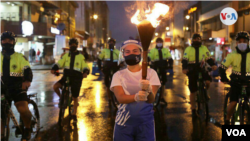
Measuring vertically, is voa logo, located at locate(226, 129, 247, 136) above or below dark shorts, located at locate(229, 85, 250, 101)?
below

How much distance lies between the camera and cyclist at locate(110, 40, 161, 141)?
311 centimetres

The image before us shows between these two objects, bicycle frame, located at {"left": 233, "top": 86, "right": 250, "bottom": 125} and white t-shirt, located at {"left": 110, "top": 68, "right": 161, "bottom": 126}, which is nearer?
white t-shirt, located at {"left": 110, "top": 68, "right": 161, "bottom": 126}

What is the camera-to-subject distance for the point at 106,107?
8.97 meters

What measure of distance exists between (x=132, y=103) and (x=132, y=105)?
0.08ft

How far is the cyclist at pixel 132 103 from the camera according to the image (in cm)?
311

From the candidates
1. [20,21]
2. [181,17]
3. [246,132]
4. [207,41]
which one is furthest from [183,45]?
[246,132]

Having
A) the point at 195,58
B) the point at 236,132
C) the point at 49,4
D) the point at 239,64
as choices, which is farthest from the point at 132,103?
the point at 49,4

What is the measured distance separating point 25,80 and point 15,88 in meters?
0.22

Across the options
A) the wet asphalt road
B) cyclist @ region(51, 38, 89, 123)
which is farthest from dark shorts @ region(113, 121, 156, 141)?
cyclist @ region(51, 38, 89, 123)

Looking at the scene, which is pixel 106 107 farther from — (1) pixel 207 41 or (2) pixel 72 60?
(1) pixel 207 41

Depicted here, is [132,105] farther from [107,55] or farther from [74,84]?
[107,55]

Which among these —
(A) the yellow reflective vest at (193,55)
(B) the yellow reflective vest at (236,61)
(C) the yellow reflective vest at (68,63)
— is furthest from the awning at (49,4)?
(B) the yellow reflective vest at (236,61)

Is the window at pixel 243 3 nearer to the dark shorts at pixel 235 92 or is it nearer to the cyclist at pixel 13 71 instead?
the dark shorts at pixel 235 92

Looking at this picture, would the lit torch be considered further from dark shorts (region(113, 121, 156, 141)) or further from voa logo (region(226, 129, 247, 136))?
voa logo (region(226, 129, 247, 136))
